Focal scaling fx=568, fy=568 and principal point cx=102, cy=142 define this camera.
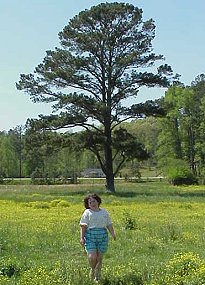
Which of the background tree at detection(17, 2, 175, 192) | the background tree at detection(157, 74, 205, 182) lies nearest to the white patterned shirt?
the background tree at detection(17, 2, 175, 192)

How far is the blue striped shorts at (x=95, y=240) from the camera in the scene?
1133cm

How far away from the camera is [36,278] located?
9.52 m

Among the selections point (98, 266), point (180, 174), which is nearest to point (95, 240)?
point (98, 266)

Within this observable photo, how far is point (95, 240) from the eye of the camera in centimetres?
1134

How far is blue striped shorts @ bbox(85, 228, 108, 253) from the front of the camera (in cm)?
1133

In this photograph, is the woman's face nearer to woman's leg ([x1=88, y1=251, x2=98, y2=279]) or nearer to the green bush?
woman's leg ([x1=88, y1=251, x2=98, y2=279])

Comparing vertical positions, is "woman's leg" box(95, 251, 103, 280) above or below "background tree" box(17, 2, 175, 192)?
below

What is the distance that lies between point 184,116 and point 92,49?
3564cm

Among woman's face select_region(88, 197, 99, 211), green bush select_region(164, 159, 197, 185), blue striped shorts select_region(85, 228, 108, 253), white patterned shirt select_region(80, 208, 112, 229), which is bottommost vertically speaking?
blue striped shorts select_region(85, 228, 108, 253)

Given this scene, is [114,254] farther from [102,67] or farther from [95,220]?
[102,67]

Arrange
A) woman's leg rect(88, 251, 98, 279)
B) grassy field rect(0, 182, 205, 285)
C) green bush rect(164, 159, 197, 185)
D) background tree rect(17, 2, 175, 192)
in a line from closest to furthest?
1. grassy field rect(0, 182, 205, 285)
2. woman's leg rect(88, 251, 98, 279)
3. background tree rect(17, 2, 175, 192)
4. green bush rect(164, 159, 197, 185)

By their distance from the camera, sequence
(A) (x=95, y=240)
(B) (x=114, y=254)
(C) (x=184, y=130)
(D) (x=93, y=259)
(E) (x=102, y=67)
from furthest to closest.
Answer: (C) (x=184, y=130)
(E) (x=102, y=67)
(B) (x=114, y=254)
(A) (x=95, y=240)
(D) (x=93, y=259)

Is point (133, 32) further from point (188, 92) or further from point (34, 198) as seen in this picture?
point (188, 92)

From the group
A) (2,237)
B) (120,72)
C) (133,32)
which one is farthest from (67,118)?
(2,237)
